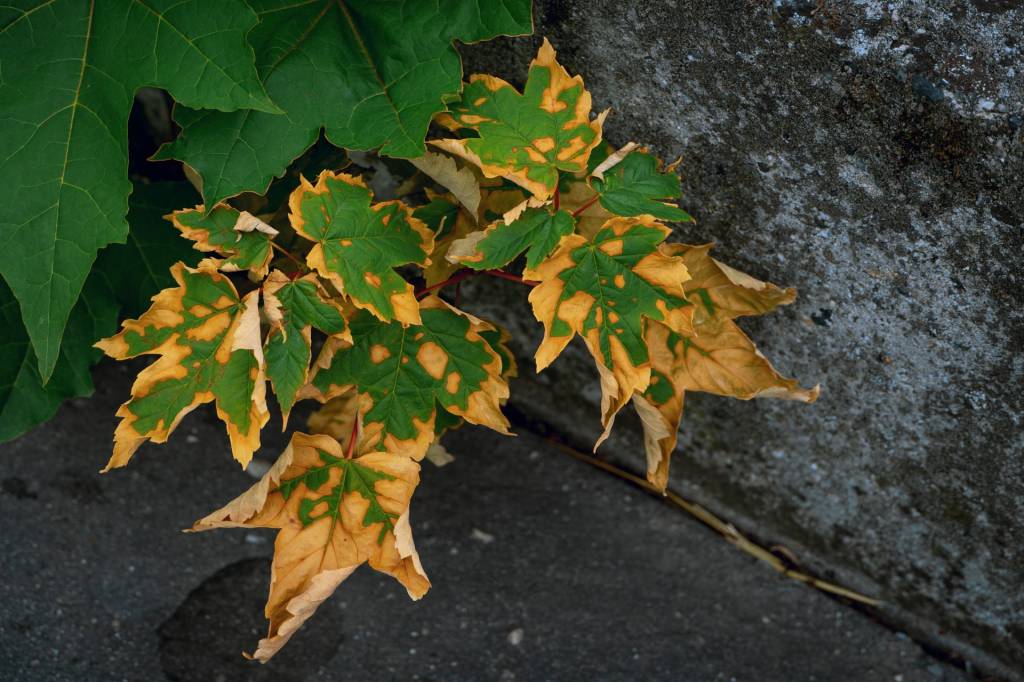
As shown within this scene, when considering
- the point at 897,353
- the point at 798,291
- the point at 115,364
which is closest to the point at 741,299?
the point at 798,291

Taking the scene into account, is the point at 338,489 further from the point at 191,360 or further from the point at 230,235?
the point at 230,235

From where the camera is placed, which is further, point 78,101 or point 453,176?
point 453,176

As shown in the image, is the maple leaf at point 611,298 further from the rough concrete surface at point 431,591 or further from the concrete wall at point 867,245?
the rough concrete surface at point 431,591

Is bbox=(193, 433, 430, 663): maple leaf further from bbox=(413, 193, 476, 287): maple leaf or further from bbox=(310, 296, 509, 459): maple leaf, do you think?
bbox=(413, 193, 476, 287): maple leaf

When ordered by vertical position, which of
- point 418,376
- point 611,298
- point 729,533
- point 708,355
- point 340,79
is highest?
point 340,79

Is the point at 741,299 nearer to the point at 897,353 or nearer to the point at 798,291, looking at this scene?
the point at 798,291

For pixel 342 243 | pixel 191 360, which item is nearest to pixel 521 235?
pixel 342 243
